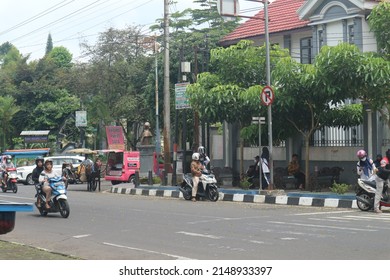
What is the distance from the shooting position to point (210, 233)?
13430 millimetres

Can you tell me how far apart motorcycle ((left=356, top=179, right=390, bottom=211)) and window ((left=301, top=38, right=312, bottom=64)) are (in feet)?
48.9

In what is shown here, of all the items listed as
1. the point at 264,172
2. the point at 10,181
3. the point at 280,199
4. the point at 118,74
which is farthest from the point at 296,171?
the point at 118,74

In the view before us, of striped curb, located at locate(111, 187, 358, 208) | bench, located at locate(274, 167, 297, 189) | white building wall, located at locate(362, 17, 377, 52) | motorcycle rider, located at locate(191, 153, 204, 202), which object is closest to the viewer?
striped curb, located at locate(111, 187, 358, 208)

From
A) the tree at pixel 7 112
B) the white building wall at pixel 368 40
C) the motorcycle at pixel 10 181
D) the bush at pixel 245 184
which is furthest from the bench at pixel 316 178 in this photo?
the tree at pixel 7 112

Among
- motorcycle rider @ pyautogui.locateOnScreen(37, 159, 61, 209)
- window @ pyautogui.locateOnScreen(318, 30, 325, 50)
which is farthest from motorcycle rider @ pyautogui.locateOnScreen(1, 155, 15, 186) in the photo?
window @ pyautogui.locateOnScreen(318, 30, 325, 50)

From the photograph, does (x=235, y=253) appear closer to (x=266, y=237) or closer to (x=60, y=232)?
(x=266, y=237)

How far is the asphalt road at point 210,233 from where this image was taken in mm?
10711

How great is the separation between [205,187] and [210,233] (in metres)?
9.45

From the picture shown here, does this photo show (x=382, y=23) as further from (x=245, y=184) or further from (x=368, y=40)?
(x=245, y=184)

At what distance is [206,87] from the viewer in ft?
88.2

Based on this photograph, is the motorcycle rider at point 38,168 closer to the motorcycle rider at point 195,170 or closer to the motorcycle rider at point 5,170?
the motorcycle rider at point 195,170

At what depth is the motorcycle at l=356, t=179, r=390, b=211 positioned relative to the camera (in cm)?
1725

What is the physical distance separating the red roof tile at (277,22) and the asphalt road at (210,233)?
600 inches

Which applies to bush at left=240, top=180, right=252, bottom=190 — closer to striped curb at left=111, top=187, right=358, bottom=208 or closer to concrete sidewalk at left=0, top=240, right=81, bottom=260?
striped curb at left=111, top=187, right=358, bottom=208
